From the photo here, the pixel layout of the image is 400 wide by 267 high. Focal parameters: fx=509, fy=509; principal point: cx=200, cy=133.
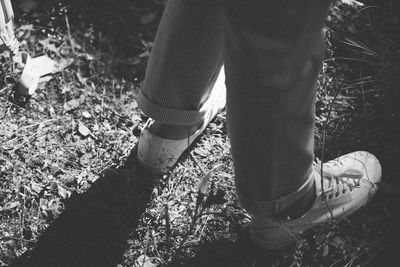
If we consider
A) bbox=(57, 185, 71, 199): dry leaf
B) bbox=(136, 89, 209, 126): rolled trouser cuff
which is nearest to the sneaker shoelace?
bbox=(136, 89, 209, 126): rolled trouser cuff

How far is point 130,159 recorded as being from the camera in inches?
75.7

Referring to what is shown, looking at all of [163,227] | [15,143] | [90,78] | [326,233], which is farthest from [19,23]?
[326,233]

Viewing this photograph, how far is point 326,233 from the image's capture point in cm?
165

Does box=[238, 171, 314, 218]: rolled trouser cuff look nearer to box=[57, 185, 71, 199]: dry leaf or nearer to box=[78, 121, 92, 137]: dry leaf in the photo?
box=[57, 185, 71, 199]: dry leaf

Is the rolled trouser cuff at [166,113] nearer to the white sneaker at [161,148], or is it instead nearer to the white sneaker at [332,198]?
the white sneaker at [161,148]

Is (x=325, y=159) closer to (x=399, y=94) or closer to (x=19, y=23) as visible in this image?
(x=399, y=94)

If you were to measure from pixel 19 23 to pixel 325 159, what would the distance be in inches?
57.9

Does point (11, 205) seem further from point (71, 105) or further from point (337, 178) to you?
point (337, 178)

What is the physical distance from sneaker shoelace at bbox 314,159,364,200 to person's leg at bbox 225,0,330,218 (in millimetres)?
235

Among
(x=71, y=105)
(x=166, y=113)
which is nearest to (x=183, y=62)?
(x=166, y=113)

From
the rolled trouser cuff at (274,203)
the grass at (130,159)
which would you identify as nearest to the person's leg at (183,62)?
the grass at (130,159)

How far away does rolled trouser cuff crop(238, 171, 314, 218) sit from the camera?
137cm

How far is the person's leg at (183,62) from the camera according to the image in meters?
1.38

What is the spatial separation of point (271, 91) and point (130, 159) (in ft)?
3.07
